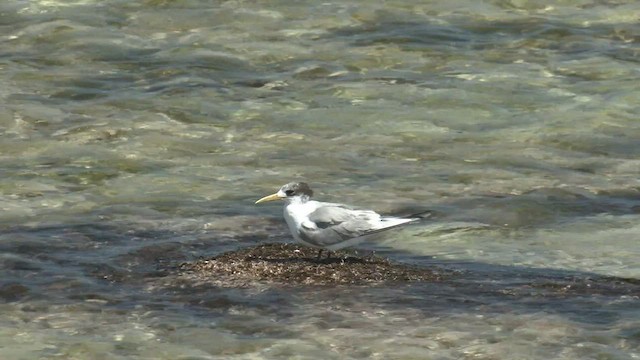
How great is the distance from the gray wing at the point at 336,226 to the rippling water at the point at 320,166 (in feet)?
1.31

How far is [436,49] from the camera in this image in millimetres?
19891

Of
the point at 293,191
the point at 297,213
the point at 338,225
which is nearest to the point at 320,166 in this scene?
the point at 293,191

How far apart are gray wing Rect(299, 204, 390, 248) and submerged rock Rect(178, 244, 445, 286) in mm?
256

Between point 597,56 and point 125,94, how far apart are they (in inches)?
245

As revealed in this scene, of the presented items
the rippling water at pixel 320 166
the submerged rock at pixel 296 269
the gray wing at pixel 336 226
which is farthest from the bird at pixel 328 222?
the rippling water at pixel 320 166

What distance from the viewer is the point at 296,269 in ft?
36.6

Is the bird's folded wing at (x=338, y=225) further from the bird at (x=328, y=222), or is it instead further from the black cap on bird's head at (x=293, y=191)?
the black cap on bird's head at (x=293, y=191)

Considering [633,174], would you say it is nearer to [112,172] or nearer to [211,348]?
[112,172]

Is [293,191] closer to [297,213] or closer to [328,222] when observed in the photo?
[297,213]

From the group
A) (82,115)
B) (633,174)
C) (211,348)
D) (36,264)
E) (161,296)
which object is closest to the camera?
(211,348)

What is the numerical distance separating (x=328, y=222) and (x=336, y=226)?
74mm

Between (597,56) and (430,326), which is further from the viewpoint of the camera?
(597,56)

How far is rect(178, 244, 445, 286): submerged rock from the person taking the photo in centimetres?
1100

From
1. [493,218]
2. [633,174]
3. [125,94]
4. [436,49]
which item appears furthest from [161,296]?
[436,49]
